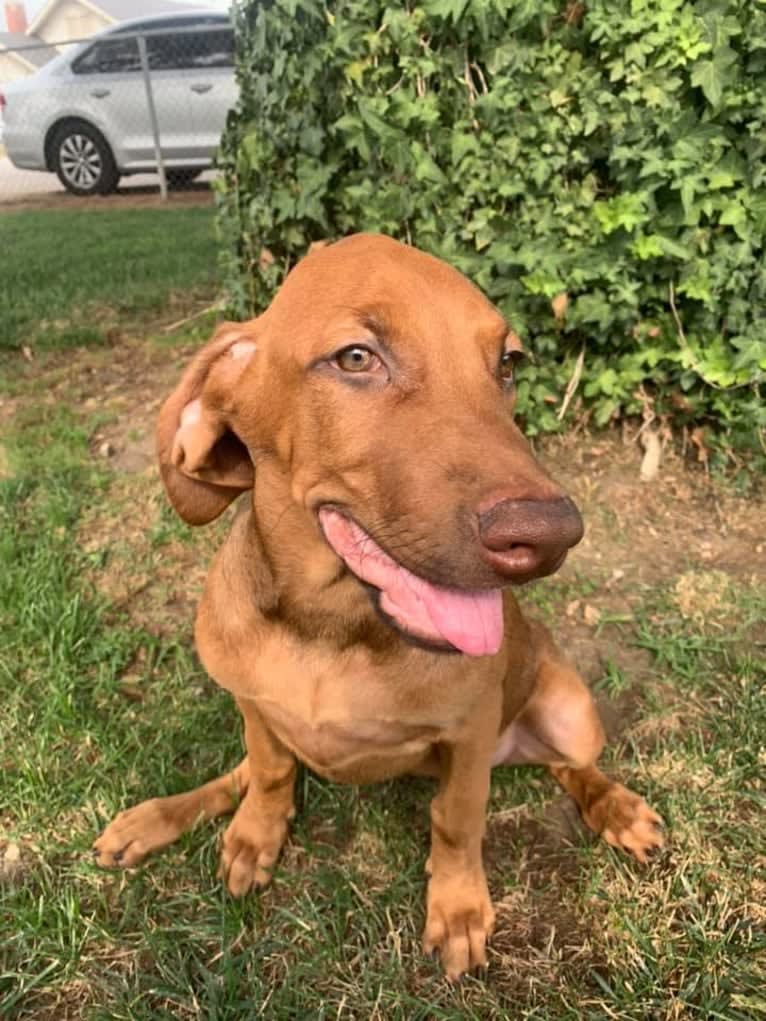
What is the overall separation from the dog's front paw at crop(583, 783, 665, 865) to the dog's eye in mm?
1675

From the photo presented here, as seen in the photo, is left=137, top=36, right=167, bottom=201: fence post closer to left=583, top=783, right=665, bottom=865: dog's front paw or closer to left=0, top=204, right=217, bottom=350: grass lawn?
left=0, top=204, right=217, bottom=350: grass lawn

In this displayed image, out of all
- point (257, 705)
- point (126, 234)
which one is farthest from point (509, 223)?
point (126, 234)

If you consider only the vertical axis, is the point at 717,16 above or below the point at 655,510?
above

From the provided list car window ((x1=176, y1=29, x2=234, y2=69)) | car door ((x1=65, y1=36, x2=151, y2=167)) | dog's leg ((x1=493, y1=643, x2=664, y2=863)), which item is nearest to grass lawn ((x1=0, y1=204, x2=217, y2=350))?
car door ((x1=65, y1=36, x2=151, y2=167))

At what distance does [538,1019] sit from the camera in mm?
2180

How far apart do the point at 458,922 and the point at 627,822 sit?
0.64 m

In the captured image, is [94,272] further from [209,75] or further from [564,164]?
[209,75]

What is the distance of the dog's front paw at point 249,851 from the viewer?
260 cm

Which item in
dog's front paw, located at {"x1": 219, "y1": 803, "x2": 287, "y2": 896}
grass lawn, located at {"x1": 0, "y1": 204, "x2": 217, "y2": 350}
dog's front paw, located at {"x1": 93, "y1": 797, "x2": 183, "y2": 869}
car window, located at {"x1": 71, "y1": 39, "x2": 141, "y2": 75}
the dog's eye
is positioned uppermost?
car window, located at {"x1": 71, "y1": 39, "x2": 141, "y2": 75}

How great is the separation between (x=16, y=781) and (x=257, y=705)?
1008 millimetres

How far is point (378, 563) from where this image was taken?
1.99 meters

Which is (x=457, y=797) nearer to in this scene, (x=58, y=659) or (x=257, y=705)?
(x=257, y=705)

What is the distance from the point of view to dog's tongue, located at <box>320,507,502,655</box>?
1.91 metres

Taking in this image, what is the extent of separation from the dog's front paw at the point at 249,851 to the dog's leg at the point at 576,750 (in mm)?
764
